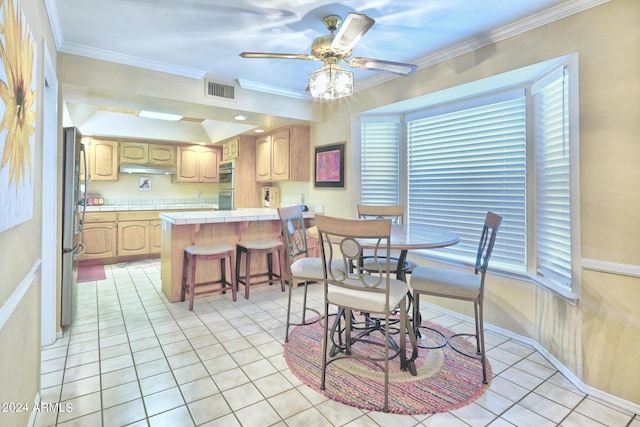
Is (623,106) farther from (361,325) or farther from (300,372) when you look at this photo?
(300,372)

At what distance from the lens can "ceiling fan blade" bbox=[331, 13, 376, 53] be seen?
5.50 ft

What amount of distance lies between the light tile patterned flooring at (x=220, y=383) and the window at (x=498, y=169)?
2.11ft

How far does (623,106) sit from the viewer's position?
1845 millimetres

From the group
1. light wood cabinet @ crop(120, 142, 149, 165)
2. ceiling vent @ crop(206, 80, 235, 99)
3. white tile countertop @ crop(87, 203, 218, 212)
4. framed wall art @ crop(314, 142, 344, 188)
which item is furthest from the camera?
light wood cabinet @ crop(120, 142, 149, 165)

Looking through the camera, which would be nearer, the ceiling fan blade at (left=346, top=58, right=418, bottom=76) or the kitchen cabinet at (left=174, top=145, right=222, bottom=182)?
the ceiling fan blade at (left=346, top=58, right=418, bottom=76)

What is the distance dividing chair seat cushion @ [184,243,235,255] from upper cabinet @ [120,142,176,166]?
339 cm

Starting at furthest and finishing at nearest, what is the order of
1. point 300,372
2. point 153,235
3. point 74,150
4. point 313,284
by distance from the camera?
point 153,235, point 313,284, point 74,150, point 300,372

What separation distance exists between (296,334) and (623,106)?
2.65 metres

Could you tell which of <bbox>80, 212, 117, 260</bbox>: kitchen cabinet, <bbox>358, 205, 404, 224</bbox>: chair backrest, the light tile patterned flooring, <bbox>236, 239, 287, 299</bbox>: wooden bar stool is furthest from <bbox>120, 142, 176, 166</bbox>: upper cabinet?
<bbox>358, 205, 404, 224</bbox>: chair backrest

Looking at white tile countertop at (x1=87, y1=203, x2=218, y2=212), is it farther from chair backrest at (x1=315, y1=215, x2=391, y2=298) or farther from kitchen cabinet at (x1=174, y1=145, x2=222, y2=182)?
chair backrest at (x1=315, y1=215, x2=391, y2=298)

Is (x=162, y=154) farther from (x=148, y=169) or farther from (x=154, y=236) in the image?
(x=154, y=236)

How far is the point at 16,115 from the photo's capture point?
3.96ft

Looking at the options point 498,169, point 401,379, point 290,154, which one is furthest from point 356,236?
point 290,154

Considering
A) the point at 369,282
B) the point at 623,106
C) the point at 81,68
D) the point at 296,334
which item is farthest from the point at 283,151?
the point at 623,106
